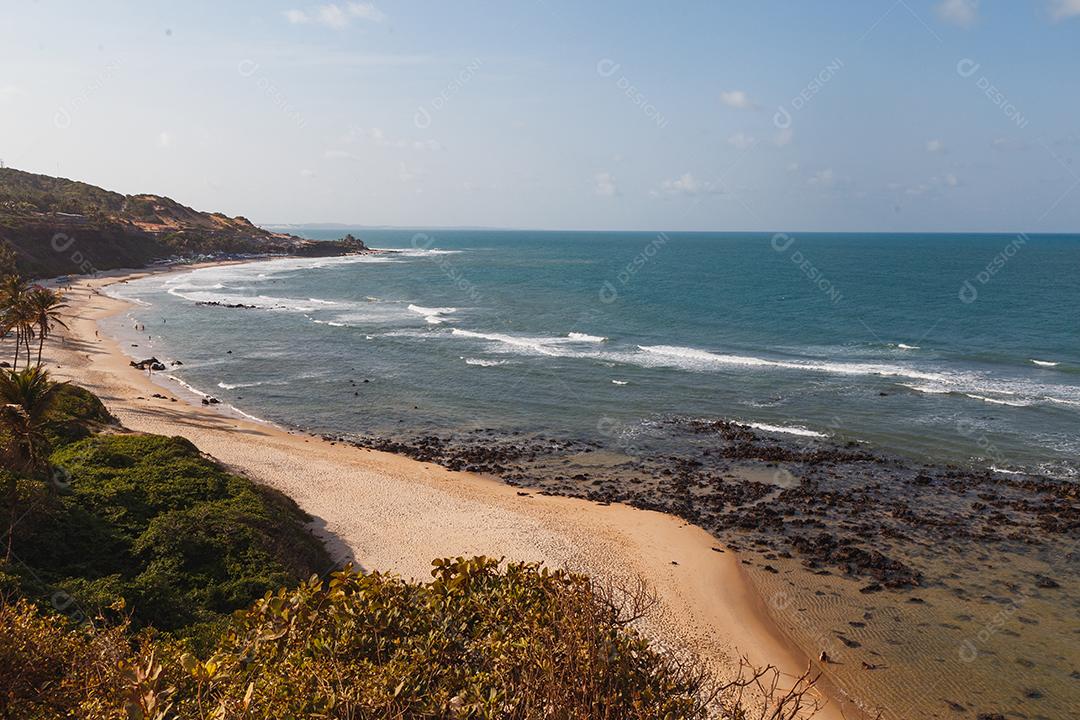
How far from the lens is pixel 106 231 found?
109m

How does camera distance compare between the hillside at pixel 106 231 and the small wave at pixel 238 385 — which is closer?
the small wave at pixel 238 385

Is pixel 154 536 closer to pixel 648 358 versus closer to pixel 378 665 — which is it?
pixel 378 665

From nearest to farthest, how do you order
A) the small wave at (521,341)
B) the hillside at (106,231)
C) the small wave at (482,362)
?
the small wave at (482,362) → the small wave at (521,341) → the hillside at (106,231)

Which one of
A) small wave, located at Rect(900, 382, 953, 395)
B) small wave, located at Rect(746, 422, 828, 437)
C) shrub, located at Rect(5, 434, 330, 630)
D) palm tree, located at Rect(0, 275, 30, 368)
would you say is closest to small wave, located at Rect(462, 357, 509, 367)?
small wave, located at Rect(746, 422, 828, 437)

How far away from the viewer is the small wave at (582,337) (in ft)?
197

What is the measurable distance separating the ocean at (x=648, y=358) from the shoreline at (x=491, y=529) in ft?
19.3

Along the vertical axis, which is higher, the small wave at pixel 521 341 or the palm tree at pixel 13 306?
the palm tree at pixel 13 306

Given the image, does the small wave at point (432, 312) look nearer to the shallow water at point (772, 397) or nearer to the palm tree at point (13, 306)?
the shallow water at point (772, 397)

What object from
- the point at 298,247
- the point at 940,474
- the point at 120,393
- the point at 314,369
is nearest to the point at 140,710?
the point at 940,474

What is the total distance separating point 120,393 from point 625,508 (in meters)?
30.8

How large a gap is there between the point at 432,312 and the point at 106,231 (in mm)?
67200

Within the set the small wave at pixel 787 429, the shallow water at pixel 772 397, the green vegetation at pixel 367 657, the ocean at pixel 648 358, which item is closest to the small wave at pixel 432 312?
the shallow water at pixel 772 397

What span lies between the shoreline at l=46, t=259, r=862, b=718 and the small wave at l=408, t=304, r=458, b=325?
3518 centimetres

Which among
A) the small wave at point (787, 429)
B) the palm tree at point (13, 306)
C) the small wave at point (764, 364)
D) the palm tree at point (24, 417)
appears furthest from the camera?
the small wave at point (764, 364)
